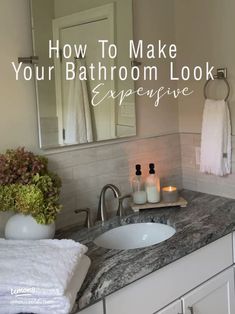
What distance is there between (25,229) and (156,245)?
495 mm

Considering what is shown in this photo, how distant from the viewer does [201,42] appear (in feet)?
6.75

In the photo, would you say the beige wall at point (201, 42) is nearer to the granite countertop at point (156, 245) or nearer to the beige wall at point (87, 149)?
the beige wall at point (87, 149)

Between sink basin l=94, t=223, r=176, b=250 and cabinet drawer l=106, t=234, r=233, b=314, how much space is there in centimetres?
19

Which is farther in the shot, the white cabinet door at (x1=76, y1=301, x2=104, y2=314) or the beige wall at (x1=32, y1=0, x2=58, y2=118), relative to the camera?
the beige wall at (x1=32, y1=0, x2=58, y2=118)

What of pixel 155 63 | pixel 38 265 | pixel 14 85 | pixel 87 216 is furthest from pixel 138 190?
pixel 38 265

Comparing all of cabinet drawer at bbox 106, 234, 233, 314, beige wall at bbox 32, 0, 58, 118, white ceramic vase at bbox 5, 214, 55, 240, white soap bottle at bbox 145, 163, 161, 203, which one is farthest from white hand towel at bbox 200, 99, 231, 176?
white ceramic vase at bbox 5, 214, 55, 240

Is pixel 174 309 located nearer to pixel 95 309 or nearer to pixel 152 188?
pixel 95 309

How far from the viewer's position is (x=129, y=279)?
1238 mm

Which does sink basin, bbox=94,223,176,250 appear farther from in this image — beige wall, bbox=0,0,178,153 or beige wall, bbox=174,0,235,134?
beige wall, bbox=174,0,235,134

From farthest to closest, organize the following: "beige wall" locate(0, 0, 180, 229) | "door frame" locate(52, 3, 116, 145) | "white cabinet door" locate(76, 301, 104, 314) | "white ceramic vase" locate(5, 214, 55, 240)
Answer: "door frame" locate(52, 3, 116, 145), "beige wall" locate(0, 0, 180, 229), "white ceramic vase" locate(5, 214, 55, 240), "white cabinet door" locate(76, 301, 104, 314)

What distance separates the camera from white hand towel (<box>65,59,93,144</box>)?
5.58 ft

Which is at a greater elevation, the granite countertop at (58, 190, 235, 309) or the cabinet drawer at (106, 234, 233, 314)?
the granite countertop at (58, 190, 235, 309)

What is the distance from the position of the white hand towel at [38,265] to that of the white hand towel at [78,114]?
592mm

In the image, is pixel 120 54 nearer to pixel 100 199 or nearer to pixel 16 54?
pixel 16 54
